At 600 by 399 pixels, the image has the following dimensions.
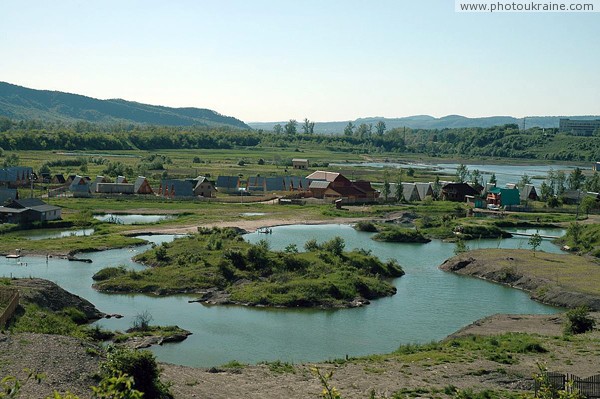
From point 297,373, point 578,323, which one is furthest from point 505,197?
point 297,373

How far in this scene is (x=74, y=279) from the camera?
100 ft

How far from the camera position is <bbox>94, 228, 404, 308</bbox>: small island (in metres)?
28.0

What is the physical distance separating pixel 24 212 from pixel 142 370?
103ft

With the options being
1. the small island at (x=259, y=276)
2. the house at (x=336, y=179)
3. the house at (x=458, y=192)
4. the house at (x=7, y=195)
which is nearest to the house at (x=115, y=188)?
the house at (x=7, y=195)

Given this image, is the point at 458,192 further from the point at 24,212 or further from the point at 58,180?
the point at 24,212

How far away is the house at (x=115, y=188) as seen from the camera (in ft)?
197

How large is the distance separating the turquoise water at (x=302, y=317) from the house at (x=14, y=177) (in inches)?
1155

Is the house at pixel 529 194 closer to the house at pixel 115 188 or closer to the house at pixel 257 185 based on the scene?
the house at pixel 257 185

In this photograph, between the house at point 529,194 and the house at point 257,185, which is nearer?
the house at point 529,194

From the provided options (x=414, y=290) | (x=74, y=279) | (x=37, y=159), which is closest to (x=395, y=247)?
(x=414, y=290)

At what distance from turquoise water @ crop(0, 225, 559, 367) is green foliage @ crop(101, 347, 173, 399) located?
535cm

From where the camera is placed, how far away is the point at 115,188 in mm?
60562

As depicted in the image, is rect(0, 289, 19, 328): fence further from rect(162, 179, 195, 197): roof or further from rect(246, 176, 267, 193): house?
rect(246, 176, 267, 193): house

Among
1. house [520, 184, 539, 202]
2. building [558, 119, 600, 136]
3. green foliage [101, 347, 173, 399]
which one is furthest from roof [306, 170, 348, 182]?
building [558, 119, 600, 136]
